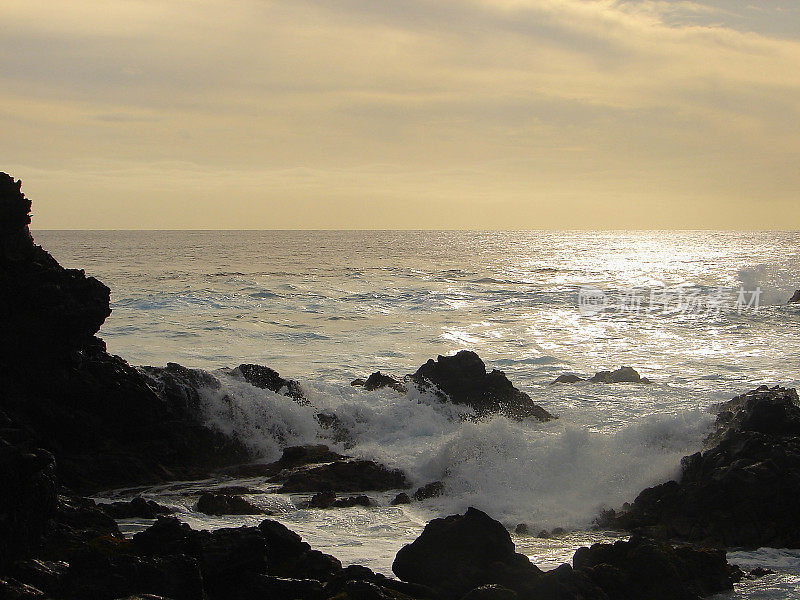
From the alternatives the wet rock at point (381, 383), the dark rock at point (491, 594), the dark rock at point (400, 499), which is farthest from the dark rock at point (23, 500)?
the wet rock at point (381, 383)

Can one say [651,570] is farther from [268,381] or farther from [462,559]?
[268,381]

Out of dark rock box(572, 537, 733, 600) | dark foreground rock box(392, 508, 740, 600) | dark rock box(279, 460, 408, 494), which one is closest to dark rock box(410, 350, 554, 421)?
dark rock box(279, 460, 408, 494)

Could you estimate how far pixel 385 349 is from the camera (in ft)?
96.6

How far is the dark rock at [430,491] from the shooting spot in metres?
13.1

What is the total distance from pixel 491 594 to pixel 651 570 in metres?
2.06

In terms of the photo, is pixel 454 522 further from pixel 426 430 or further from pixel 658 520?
pixel 426 430

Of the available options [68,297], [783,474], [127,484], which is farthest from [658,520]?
[68,297]

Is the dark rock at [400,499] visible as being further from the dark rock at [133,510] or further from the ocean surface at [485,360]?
the dark rock at [133,510]

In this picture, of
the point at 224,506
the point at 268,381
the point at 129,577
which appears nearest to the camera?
the point at 129,577

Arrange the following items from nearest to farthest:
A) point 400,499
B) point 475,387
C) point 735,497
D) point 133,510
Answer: point 133,510 < point 735,497 < point 400,499 < point 475,387

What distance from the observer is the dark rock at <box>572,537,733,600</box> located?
8430mm

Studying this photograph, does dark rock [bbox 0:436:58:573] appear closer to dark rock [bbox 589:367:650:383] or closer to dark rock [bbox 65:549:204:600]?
dark rock [bbox 65:549:204:600]

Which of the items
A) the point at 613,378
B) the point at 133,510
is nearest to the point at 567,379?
the point at 613,378

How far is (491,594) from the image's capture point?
7633 mm
